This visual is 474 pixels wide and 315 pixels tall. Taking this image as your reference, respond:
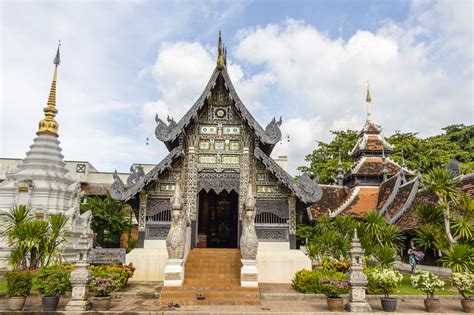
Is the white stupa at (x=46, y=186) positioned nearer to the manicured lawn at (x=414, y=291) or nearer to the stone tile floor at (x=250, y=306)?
the stone tile floor at (x=250, y=306)

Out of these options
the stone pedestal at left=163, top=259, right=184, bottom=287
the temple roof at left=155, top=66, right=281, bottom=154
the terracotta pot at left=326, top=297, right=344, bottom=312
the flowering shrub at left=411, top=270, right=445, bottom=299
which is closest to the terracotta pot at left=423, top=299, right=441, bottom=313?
the flowering shrub at left=411, top=270, right=445, bottom=299

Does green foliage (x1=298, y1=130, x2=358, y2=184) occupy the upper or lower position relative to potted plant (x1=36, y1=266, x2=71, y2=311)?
upper

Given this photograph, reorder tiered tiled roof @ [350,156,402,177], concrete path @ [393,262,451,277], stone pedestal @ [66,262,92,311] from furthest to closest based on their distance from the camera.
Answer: tiered tiled roof @ [350,156,402,177] < concrete path @ [393,262,451,277] < stone pedestal @ [66,262,92,311]

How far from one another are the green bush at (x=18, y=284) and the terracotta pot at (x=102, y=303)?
1.60 metres

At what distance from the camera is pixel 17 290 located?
8.73 metres

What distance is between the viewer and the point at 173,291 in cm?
988

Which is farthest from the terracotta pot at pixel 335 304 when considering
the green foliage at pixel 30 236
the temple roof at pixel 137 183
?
the green foliage at pixel 30 236

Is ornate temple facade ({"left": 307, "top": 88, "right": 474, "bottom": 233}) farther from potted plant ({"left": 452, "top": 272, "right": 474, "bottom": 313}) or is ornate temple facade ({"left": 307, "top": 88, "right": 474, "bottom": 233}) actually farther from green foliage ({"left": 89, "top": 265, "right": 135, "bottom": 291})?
green foliage ({"left": 89, "top": 265, "right": 135, "bottom": 291})

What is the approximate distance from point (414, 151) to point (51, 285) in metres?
30.8

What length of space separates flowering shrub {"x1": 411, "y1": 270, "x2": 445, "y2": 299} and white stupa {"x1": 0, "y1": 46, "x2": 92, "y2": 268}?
13.9 meters

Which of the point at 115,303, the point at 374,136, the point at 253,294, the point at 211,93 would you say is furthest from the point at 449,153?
the point at 115,303

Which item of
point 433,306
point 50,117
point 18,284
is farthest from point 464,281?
point 50,117

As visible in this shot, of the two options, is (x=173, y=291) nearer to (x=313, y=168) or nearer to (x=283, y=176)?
(x=283, y=176)

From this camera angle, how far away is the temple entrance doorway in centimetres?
1750
